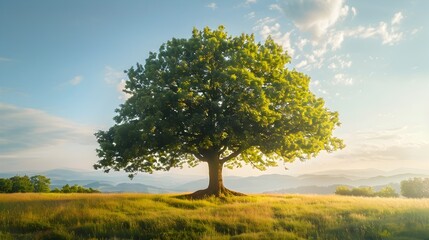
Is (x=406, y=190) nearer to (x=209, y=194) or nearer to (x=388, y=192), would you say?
(x=388, y=192)

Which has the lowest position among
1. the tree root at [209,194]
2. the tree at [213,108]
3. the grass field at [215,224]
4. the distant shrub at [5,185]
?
the grass field at [215,224]

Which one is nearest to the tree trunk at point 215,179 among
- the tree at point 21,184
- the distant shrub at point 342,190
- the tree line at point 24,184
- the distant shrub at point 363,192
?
the distant shrub at point 363,192

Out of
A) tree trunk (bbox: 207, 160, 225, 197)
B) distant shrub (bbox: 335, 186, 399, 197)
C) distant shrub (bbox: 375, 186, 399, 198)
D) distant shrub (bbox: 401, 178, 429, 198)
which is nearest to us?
tree trunk (bbox: 207, 160, 225, 197)

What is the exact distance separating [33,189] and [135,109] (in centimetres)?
5815

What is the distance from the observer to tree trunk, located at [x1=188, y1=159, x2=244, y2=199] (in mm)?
36781

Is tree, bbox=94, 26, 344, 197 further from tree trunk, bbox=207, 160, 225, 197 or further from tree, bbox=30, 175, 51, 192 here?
tree, bbox=30, 175, 51, 192

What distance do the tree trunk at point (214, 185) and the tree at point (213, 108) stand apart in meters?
0.10

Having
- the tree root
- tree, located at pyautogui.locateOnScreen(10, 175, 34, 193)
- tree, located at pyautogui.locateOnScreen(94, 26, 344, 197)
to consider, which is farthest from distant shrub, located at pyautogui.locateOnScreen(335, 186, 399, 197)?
tree, located at pyautogui.locateOnScreen(10, 175, 34, 193)

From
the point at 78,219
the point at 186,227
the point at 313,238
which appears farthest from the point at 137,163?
the point at 313,238

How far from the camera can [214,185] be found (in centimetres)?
3741

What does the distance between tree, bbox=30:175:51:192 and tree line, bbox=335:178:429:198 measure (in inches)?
2503

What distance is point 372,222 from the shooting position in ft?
66.5

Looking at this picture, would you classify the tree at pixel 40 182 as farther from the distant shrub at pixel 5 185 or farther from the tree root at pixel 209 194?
the tree root at pixel 209 194

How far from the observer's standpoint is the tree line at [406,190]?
195 feet
